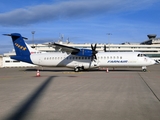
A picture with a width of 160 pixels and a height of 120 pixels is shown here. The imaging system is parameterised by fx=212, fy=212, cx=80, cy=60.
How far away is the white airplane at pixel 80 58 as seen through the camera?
3036cm

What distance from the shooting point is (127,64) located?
30469mm

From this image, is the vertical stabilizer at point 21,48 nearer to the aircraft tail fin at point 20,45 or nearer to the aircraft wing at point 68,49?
the aircraft tail fin at point 20,45

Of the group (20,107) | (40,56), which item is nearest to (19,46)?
(40,56)

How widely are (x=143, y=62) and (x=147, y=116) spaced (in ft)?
81.1

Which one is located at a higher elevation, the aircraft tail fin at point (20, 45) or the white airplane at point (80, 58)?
the aircraft tail fin at point (20, 45)

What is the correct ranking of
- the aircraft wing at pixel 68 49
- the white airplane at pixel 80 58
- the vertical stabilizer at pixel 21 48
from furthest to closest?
1. the vertical stabilizer at pixel 21 48
2. the aircraft wing at pixel 68 49
3. the white airplane at pixel 80 58

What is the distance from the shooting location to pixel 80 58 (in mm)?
31938

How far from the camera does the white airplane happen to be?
30359 millimetres

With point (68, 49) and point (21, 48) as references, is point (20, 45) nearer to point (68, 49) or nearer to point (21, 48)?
point (21, 48)

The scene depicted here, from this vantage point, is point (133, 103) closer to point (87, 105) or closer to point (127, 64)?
point (87, 105)

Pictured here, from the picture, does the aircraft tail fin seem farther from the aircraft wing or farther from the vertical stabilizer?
the aircraft wing

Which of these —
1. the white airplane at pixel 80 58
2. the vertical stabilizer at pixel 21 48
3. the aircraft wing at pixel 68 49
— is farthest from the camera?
the vertical stabilizer at pixel 21 48

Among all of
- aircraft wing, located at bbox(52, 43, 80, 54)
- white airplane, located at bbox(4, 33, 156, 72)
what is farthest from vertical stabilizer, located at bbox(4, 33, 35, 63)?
aircraft wing, located at bbox(52, 43, 80, 54)

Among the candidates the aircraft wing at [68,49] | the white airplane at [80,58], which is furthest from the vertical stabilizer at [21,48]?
the aircraft wing at [68,49]
